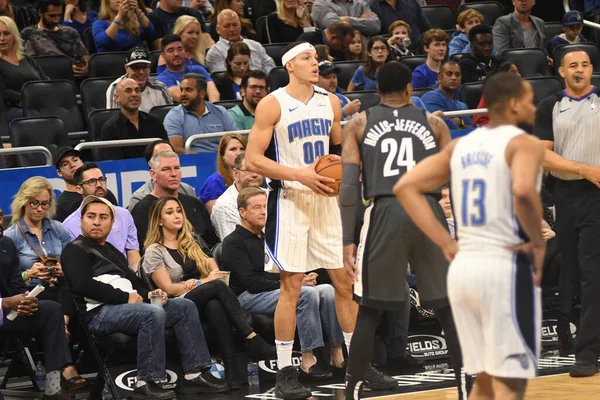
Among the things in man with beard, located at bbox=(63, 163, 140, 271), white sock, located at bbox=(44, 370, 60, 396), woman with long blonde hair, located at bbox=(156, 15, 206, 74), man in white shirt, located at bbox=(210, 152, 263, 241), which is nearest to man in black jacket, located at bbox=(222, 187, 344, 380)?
man in white shirt, located at bbox=(210, 152, 263, 241)

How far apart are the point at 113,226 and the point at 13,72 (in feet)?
10.3

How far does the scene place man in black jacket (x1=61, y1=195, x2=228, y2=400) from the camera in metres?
7.61

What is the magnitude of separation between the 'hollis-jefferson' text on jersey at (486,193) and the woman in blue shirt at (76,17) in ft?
27.8

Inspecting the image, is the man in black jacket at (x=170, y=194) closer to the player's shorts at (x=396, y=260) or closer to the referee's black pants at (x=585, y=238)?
the referee's black pants at (x=585, y=238)

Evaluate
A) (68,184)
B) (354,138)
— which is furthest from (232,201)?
(354,138)

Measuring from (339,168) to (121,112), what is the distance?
11.4ft

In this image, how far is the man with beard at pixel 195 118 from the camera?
10070 millimetres

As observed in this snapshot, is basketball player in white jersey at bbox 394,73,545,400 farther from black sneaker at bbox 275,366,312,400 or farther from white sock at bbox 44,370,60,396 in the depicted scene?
white sock at bbox 44,370,60,396

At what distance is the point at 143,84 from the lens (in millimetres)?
10641

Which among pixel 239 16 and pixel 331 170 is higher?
pixel 239 16

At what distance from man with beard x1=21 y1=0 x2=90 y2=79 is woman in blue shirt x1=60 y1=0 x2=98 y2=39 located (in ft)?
1.67

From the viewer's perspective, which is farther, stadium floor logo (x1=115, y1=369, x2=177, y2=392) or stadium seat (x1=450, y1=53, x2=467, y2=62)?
stadium seat (x1=450, y1=53, x2=467, y2=62)

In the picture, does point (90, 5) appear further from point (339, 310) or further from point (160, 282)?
point (339, 310)

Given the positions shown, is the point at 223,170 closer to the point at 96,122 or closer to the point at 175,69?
the point at 96,122
